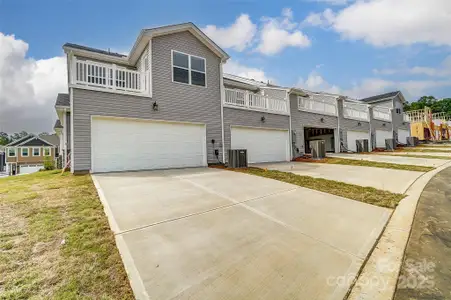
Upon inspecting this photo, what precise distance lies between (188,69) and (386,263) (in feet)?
33.3

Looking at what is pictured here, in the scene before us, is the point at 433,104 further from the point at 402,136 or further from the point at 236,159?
the point at 236,159

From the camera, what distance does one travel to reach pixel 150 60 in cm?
914

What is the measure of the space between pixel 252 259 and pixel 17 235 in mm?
3163

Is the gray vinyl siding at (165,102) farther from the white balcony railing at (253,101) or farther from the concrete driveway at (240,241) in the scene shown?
the concrete driveway at (240,241)

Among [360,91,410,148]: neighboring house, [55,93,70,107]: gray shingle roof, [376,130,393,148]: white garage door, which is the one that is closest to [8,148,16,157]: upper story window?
[55,93,70,107]: gray shingle roof

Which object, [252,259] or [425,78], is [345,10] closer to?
[252,259]

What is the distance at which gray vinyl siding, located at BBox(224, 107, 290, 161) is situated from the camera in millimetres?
11094

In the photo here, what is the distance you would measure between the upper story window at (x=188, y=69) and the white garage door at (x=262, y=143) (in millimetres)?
3247

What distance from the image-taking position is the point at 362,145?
18.1 m

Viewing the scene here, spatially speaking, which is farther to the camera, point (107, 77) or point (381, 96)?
point (381, 96)

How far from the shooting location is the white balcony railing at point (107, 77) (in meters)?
7.57

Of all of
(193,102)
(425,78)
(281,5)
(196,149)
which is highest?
(425,78)

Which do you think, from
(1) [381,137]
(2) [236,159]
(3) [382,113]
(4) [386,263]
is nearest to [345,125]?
(1) [381,137]

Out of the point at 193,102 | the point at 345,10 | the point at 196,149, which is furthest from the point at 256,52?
the point at 196,149
